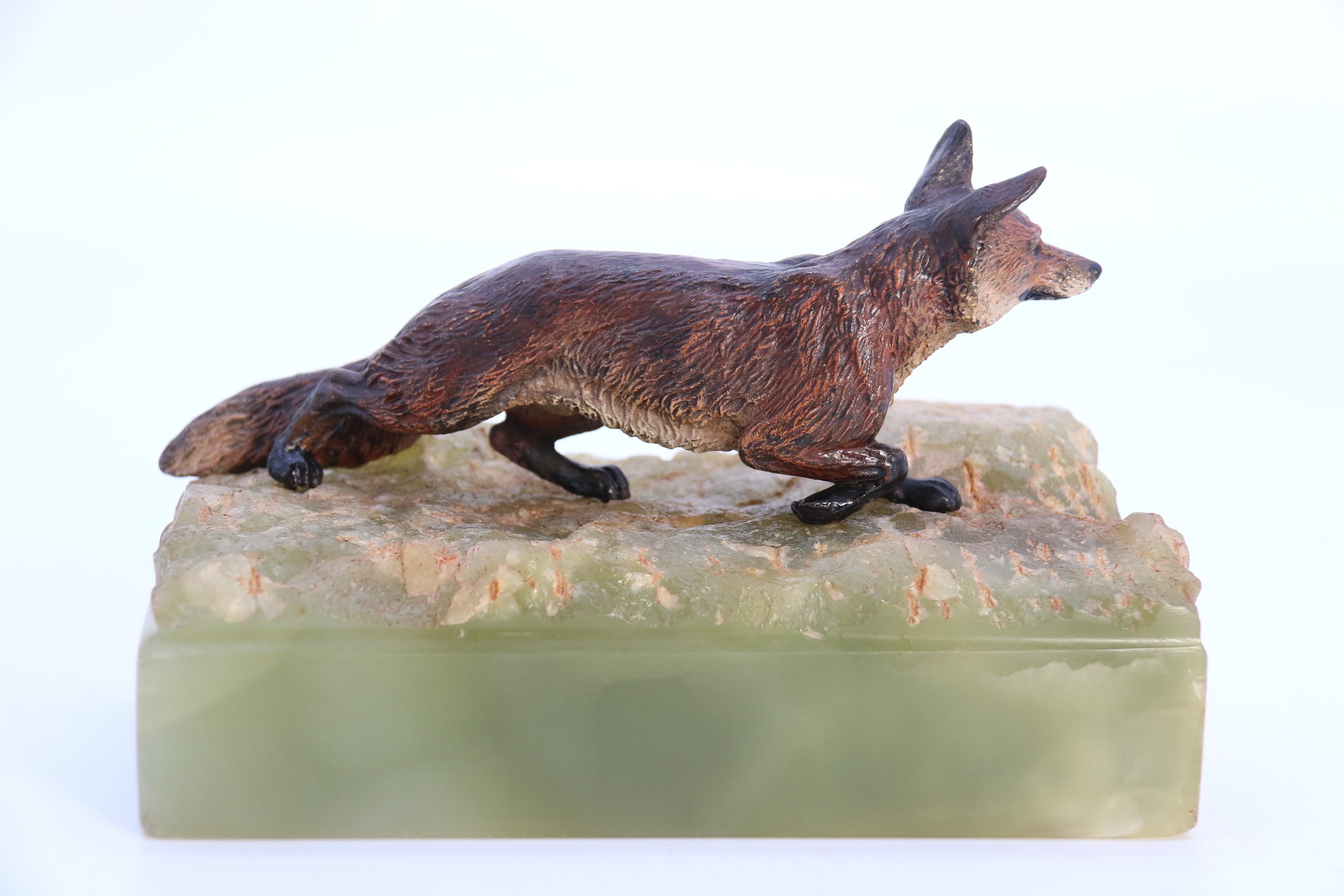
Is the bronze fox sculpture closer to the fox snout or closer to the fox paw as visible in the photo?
the fox snout

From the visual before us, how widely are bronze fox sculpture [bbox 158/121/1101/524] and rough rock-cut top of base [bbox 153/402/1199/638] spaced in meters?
0.21

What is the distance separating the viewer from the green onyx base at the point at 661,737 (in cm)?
269

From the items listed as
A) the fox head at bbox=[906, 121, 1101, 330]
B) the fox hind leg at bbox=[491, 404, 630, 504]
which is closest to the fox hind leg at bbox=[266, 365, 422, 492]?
the fox hind leg at bbox=[491, 404, 630, 504]

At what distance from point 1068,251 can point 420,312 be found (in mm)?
1506

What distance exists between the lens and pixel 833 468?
314cm

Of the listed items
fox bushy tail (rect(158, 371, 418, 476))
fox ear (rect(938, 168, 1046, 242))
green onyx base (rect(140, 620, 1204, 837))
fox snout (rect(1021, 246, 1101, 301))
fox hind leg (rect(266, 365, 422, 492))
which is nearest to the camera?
green onyx base (rect(140, 620, 1204, 837))

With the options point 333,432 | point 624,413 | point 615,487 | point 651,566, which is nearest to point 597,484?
point 615,487

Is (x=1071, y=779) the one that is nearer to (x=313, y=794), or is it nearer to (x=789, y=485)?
(x=789, y=485)

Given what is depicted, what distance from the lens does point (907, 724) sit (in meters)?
2.76

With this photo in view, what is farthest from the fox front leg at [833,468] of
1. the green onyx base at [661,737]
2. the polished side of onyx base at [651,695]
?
the green onyx base at [661,737]

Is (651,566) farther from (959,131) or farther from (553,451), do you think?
(959,131)

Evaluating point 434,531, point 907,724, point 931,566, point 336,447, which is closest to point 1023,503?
point 931,566

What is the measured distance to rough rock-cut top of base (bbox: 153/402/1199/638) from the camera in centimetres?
274

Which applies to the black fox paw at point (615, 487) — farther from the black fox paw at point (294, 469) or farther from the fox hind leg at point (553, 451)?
the black fox paw at point (294, 469)
